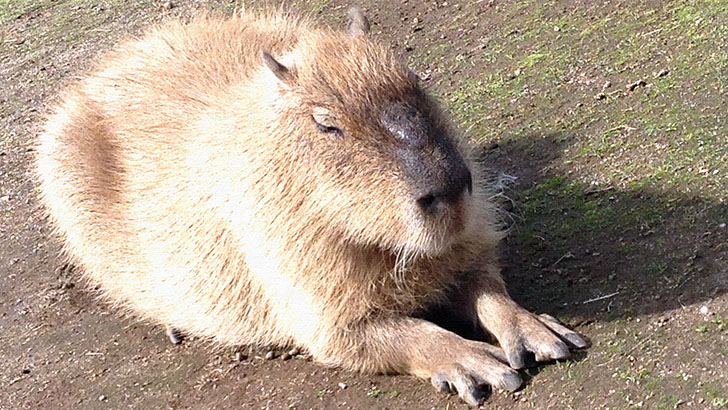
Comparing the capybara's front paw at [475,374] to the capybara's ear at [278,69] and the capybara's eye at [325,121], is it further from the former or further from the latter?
the capybara's ear at [278,69]

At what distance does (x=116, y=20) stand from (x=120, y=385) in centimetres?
398

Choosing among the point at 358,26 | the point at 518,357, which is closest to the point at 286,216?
the point at 358,26

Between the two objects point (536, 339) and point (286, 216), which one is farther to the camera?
point (286, 216)

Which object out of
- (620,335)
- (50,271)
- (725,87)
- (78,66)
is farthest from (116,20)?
(620,335)

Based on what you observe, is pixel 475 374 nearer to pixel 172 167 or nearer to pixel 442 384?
pixel 442 384

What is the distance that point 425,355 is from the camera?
3.20m

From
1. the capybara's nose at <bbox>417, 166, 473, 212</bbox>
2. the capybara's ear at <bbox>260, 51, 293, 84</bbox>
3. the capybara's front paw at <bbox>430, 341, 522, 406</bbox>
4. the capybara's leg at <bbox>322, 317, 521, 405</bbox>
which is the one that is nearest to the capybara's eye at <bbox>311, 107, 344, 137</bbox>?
the capybara's ear at <bbox>260, 51, 293, 84</bbox>

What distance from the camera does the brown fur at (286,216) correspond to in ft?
10.1

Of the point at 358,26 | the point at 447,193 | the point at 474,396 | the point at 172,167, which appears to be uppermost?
the point at 358,26

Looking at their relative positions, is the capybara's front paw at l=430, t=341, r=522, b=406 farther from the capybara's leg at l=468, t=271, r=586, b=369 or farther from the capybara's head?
the capybara's head

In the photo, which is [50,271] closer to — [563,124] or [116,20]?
[563,124]

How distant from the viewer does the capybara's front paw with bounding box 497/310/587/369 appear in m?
3.04

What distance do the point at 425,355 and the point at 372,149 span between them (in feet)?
2.15

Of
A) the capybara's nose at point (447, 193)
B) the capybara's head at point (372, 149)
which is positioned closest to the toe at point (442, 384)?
the capybara's head at point (372, 149)
